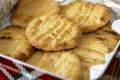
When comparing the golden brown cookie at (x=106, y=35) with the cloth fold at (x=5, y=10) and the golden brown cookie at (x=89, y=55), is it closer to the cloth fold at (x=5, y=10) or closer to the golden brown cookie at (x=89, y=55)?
the golden brown cookie at (x=89, y=55)

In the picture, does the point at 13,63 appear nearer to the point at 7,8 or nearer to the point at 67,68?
the point at 67,68

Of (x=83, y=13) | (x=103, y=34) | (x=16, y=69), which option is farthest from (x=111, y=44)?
(x=16, y=69)

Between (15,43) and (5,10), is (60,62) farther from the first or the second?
(5,10)

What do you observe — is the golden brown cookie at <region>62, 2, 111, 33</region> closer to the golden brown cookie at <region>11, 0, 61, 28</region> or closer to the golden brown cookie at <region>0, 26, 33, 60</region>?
the golden brown cookie at <region>11, 0, 61, 28</region>

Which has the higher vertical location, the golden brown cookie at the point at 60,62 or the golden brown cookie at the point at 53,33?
the golden brown cookie at the point at 53,33

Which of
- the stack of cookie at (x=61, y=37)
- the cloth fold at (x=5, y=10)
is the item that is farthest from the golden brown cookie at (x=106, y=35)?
the cloth fold at (x=5, y=10)

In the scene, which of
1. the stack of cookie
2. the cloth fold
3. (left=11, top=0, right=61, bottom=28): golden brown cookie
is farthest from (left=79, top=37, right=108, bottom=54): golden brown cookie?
the cloth fold
